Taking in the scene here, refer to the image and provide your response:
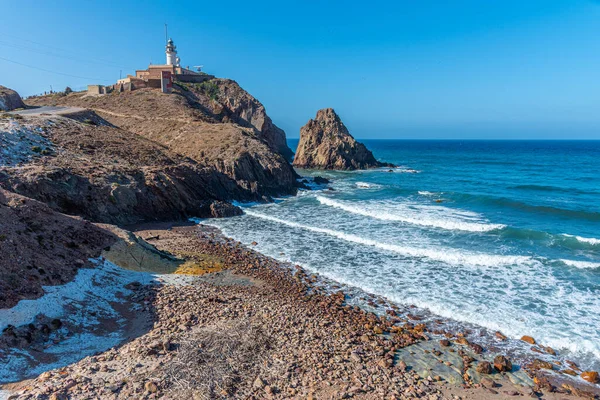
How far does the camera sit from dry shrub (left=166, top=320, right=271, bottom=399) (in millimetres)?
8016

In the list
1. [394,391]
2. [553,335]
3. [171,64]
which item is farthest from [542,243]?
[171,64]

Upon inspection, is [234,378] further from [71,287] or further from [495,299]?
[495,299]

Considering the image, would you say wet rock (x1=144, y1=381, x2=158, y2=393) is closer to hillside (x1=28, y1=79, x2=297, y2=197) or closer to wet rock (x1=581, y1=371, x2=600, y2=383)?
wet rock (x1=581, y1=371, x2=600, y2=383)

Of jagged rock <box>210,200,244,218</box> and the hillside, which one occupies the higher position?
the hillside

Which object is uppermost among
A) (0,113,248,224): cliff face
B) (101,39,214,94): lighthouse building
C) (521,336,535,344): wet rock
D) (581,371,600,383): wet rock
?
(101,39,214,94): lighthouse building

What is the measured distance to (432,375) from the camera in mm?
9273

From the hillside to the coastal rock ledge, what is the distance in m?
6.40

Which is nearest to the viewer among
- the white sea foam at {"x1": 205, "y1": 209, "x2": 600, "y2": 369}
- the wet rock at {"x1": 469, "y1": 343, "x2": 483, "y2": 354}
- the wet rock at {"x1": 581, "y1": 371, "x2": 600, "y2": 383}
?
the wet rock at {"x1": 581, "y1": 371, "x2": 600, "y2": 383}

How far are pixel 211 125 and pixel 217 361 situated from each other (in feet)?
121

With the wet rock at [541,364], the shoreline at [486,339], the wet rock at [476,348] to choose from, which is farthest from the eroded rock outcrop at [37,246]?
the wet rock at [541,364]

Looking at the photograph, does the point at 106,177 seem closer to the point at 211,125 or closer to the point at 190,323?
the point at 190,323

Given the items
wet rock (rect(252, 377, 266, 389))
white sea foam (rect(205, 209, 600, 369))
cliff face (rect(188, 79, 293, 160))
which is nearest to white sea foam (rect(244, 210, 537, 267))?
white sea foam (rect(205, 209, 600, 369))

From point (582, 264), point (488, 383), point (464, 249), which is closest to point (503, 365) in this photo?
point (488, 383)

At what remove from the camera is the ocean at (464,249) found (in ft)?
42.2
